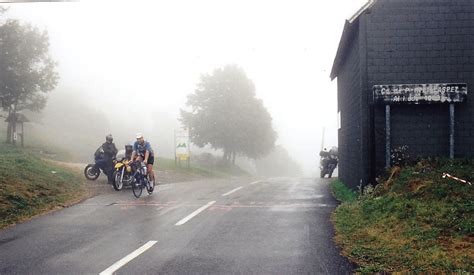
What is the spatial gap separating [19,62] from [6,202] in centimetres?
2476

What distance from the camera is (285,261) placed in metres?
5.79

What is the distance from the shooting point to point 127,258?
5902 mm

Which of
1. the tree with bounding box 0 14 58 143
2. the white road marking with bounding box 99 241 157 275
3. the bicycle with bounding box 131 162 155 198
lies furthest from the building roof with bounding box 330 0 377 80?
the tree with bounding box 0 14 58 143

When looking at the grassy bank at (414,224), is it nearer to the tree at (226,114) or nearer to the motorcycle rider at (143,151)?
the motorcycle rider at (143,151)

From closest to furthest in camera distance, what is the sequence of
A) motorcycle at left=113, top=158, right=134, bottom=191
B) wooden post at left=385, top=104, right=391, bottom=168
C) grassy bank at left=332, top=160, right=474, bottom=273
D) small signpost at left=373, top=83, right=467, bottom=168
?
grassy bank at left=332, top=160, right=474, bottom=273, small signpost at left=373, top=83, right=467, bottom=168, wooden post at left=385, top=104, right=391, bottom=168, motorcycle at left=113, top=158, right=134, bottom=191

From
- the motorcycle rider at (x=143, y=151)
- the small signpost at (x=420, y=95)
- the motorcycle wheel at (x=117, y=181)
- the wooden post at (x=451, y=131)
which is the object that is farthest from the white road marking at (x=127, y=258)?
the wooden post at (x=451, y=131)

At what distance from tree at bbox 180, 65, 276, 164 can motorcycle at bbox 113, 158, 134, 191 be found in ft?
94.0

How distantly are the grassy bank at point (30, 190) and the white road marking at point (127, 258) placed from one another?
3.69 metres

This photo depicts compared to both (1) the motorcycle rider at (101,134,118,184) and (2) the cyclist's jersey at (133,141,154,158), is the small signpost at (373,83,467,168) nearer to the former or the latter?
(2) the cyclist's jersey at (133,141,154,158)

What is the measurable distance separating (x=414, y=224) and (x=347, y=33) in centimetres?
816

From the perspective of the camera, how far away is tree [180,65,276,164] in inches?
1719

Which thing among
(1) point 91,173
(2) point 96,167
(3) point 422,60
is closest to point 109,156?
(2) point 96,167

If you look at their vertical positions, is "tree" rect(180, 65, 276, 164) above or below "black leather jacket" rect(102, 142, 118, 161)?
above

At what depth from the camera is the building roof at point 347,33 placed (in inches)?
475
